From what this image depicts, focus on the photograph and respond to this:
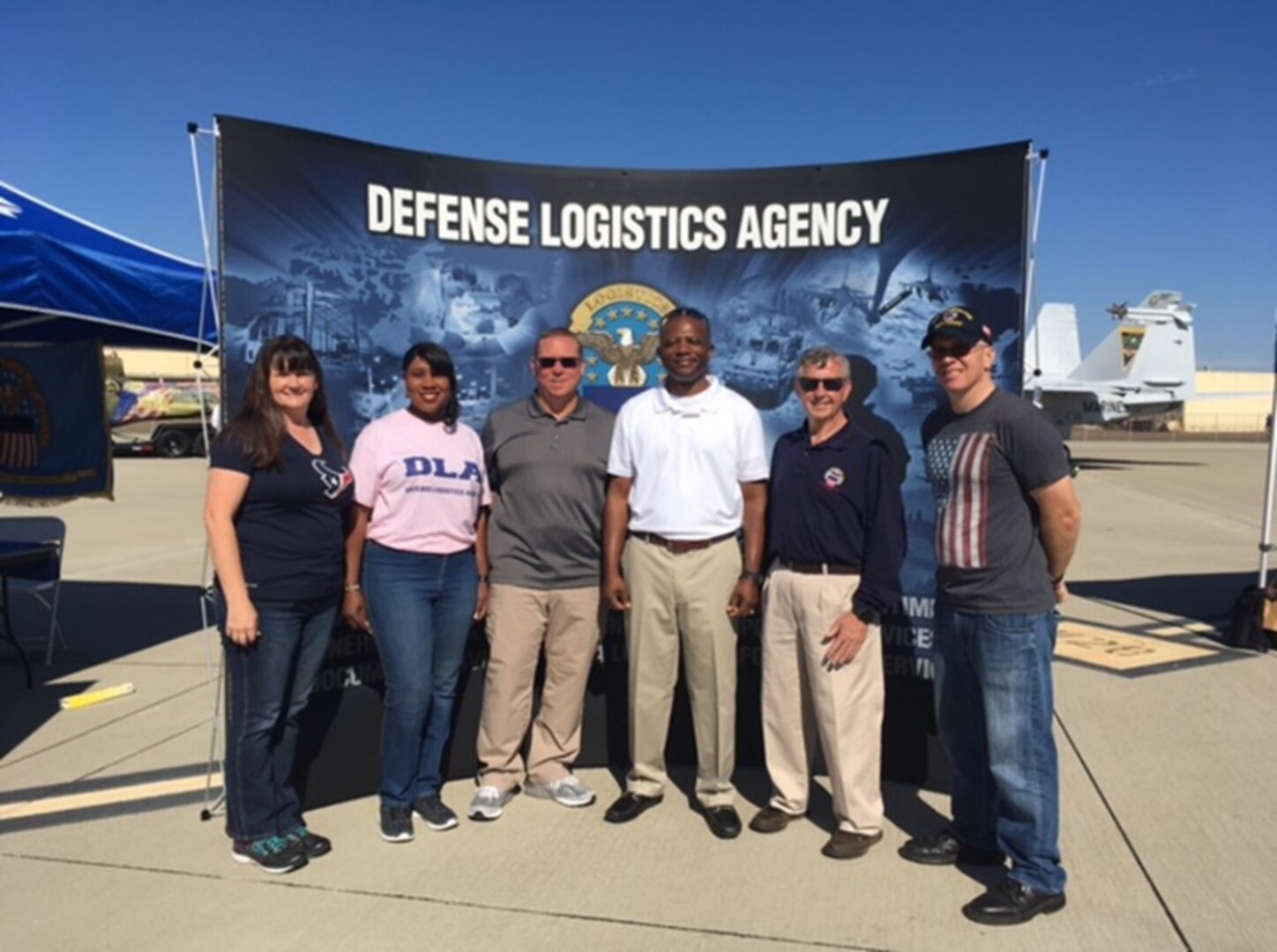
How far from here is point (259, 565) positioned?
3.26m

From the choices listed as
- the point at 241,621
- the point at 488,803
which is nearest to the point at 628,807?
the point at 488,803

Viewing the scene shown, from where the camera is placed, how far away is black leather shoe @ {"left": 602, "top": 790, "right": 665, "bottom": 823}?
154 inches

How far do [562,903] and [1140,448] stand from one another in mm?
45477

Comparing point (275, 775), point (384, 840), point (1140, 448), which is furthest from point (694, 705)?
point (1140, 448)

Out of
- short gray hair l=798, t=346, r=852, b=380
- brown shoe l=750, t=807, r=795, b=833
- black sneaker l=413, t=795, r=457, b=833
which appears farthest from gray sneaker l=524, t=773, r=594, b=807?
short gray hair l=798, t=346, r=852, b=380

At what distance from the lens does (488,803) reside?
3.93 m

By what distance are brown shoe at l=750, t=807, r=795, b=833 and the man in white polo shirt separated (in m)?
0.07

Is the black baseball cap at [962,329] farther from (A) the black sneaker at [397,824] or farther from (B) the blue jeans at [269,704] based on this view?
(A) the black sneaker at [397,824]

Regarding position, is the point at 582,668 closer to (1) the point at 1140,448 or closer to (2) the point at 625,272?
(2) the point at 625,272

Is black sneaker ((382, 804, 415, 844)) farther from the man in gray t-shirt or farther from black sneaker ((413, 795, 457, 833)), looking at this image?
the man in gray t-shirt

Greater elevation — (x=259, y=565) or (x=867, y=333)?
(x=867, y=333)

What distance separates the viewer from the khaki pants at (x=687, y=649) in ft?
12.3

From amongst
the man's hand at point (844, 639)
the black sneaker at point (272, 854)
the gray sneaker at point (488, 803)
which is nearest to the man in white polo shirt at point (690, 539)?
the man's hand at point (844, 639)

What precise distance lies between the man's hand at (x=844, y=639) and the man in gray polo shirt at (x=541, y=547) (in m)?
1.02
